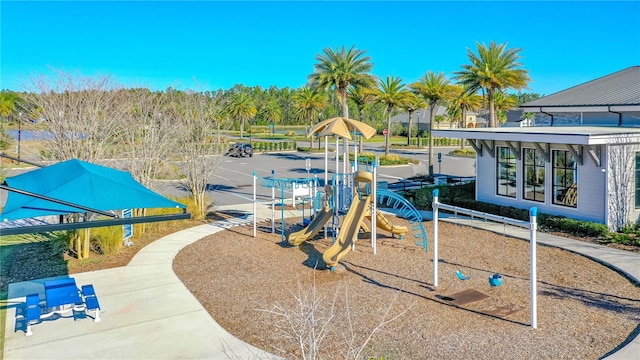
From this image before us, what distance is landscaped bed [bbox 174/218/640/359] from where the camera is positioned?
311 inches

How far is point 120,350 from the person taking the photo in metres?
7.93

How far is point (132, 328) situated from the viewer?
345 inches

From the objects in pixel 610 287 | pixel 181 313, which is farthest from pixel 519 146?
pixel 181 313

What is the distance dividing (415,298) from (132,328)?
17.3 ft

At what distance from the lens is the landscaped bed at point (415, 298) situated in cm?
789

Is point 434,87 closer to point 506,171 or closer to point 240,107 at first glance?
point 506,171

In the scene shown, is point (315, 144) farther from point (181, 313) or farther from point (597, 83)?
point (181, 313)

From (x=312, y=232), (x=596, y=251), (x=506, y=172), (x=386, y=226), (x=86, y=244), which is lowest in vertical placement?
(x=596, y=251)

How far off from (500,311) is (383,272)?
126 inches

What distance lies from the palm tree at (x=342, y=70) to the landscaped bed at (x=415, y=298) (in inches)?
840

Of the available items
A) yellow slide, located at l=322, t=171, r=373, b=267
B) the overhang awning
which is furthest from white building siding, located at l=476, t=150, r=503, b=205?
yellow slide, located at l=322, t=171, r=373, b=267

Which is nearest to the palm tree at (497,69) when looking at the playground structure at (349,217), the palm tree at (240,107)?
the playground structure at (349,217)

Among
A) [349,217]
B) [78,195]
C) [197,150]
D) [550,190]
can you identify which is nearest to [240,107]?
[197,150]

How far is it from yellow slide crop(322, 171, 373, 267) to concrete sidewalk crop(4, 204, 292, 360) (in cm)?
336
